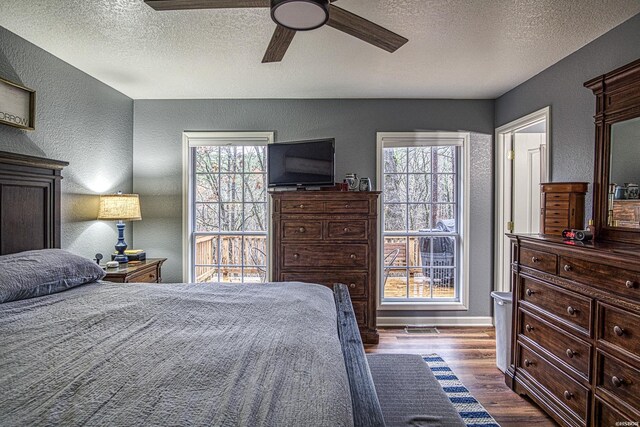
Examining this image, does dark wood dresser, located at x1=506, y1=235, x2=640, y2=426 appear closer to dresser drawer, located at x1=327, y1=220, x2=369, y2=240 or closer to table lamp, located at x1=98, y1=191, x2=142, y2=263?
dresser drawer, located at x1=327, y1=220, x2=369, y2=240

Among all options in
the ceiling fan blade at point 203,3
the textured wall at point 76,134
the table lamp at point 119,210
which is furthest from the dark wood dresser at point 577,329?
the textured wall at point 76,134

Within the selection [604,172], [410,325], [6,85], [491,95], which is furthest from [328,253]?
[6,85]

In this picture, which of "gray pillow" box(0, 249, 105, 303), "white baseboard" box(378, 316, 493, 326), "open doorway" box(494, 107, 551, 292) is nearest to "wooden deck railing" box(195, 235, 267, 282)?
"white baseboard" box(378, 316, 493, 326)

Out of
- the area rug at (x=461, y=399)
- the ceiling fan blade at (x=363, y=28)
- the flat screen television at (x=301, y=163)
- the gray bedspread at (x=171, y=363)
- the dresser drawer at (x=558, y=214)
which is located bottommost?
the area rug at (x=461, y=399)

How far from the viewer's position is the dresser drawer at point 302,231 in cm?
344

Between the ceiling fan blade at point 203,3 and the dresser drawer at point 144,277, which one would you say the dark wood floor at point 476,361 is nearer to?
the dresser drawer at point 144,277

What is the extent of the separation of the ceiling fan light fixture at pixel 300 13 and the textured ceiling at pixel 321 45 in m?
0.58

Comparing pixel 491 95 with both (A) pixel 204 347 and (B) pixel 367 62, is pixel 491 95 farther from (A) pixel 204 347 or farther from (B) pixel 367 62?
(A) pixel 204 347

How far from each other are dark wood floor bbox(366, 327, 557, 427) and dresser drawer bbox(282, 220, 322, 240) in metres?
1.23

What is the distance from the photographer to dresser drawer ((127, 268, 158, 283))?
2982mm

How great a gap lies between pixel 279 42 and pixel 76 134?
2.21 meters

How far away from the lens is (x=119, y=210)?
3.19 m

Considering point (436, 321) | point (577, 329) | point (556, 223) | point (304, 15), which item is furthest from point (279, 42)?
point (436, 321)

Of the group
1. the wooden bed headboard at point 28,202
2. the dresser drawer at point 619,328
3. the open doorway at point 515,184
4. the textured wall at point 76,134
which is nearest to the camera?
the dresser drawer at point 619,328
